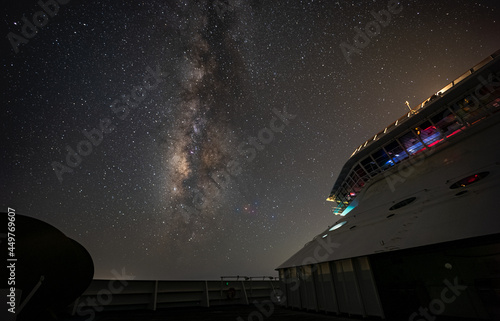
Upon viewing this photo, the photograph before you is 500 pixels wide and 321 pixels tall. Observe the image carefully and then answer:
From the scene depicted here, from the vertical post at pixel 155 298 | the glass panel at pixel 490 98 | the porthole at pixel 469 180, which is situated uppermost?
the glass panel at pixel 490 98

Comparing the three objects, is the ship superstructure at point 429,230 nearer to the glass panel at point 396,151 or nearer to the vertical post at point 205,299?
the glass panel at point 396,151

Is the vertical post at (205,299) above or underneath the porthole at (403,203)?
underneath

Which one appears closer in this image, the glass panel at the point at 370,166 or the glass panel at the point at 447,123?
the glass panel at the point at 447,123

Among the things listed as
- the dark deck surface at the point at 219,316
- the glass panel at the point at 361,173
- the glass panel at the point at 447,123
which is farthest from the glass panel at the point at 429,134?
the dark deck surface at the point at 219,316

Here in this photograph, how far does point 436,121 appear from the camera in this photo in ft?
55.0

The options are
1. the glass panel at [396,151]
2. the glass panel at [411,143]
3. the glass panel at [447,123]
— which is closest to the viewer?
the glass panel at [447,123]

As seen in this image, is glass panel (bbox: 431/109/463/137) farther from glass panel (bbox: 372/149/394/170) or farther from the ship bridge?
glass panel (bbox: 372/149/394/170)

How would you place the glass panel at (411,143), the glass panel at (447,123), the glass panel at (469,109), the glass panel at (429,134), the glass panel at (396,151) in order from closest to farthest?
the glass panel at (469,109), the glass panel at (447,123), the glass panel at (429,134), the glass panel at (411,143), the glass panel at (396,151)

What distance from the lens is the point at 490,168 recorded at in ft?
34.9

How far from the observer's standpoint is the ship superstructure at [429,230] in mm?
8906

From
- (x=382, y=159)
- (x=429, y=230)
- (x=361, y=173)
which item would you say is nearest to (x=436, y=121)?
(x=382, y=159)

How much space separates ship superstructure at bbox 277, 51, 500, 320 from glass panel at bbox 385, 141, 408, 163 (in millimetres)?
79

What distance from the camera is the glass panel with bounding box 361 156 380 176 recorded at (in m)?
21.6

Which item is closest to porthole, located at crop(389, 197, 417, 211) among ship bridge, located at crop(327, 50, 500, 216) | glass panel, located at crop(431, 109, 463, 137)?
ship bridge, located at crop(327, 50, 500, 216)
